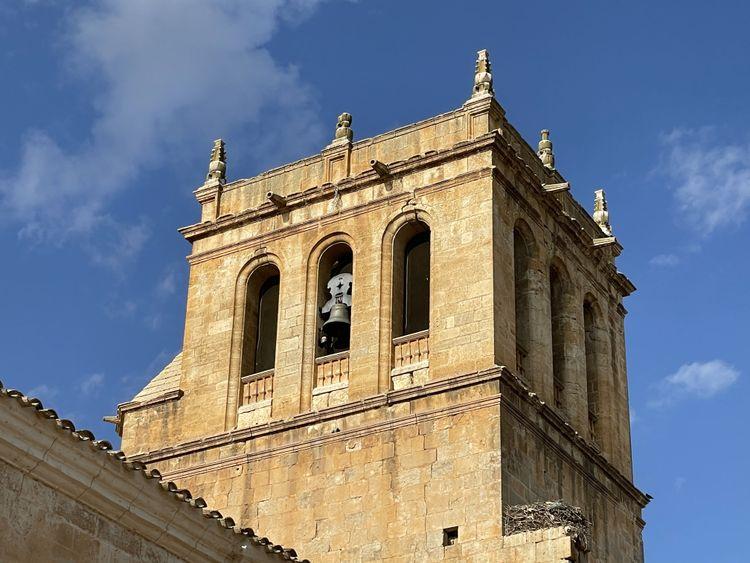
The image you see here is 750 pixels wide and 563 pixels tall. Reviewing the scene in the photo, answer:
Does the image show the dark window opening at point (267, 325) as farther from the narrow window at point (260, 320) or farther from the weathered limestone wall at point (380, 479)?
the weathered limestone wall at point (380, 479)

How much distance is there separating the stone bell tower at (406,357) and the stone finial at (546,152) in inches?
1.2

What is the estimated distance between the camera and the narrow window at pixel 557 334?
2642 cm

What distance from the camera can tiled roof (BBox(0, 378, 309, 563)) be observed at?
15698mm

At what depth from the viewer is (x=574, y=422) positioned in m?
26.2

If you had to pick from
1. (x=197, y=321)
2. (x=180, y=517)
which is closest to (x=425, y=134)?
(x=197, y=321)

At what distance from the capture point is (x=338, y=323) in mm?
26188

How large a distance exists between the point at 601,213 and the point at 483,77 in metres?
4.38

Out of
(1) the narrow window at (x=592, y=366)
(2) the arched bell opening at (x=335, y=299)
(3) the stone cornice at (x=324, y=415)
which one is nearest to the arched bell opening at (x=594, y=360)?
(1) the narrow window at (x=592, y=366)

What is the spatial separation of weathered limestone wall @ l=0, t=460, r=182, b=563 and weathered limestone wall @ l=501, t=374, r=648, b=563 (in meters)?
7.43

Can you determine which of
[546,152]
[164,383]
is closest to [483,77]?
[546,152]

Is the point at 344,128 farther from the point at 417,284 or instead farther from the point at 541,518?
the point at 541,518

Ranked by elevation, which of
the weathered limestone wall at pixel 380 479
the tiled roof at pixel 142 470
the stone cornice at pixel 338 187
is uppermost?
the stone cornice at pixel 338 187

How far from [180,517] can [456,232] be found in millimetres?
9184

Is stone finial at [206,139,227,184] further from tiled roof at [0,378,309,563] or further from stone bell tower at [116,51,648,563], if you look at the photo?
tiled roof at [0,378,309,563]
